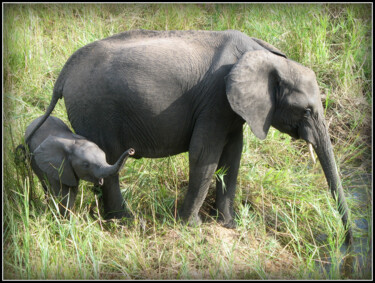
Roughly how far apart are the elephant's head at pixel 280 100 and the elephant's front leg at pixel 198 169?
1.08 ft

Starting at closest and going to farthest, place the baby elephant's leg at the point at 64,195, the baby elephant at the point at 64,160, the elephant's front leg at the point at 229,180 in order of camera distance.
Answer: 1. the baby elephant at the point at 64,160
2. the baby elephant's leg at the point at 64,195
3. the elephant's front leg at the point at 229,180

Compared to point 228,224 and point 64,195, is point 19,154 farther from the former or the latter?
point 228,224

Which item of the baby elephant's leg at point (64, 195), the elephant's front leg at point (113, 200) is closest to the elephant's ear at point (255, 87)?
the elephant's front leg at point (113, 200)

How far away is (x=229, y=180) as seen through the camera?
4301mm

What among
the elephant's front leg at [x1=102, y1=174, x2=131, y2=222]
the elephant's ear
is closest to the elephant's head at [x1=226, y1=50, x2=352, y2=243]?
the elephant's ear

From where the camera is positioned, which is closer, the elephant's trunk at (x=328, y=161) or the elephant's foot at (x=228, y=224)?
the elephant's trunk at (x=328, y=161)

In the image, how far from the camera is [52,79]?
5.96 m

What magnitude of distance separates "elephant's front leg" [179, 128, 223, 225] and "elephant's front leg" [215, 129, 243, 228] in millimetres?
266

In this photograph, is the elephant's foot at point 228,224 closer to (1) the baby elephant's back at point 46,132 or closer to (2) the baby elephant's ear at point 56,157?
(2) the baby elephant's ear at point 56,157

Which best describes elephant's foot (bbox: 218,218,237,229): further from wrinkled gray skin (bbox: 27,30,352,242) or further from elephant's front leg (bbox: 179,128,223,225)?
wrinkled gray skin (bbox: 27,30,352,242)

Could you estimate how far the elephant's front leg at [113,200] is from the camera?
13.0 ft

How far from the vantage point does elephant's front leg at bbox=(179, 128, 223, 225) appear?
3785mm

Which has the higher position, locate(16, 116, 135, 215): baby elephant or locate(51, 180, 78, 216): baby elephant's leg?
locate(16, 116, 135, 215): baby elephant

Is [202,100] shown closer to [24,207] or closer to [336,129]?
[24,207]
